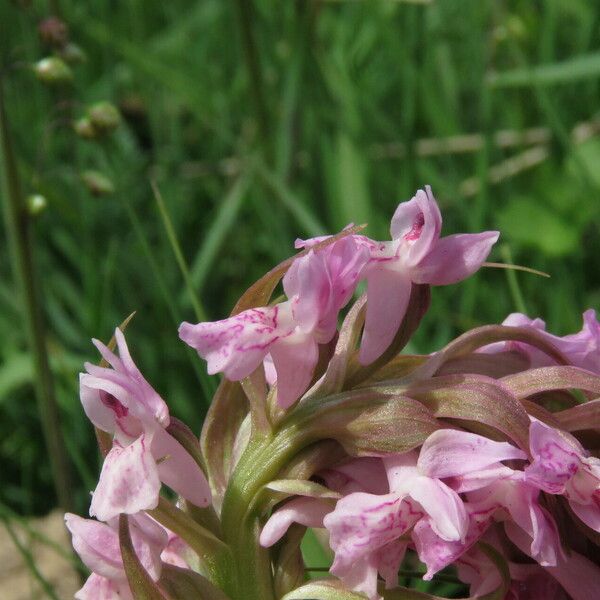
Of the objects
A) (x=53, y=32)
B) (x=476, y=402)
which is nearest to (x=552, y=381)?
(x=476, y=402)

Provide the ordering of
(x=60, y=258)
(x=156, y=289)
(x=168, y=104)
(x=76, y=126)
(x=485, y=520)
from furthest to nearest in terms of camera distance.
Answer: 1. (x=168, y=104)
2. (x=60, y=258)
3. (x=156, y=289)
4. (x=76, y=126)
5. (x=485, y=520)

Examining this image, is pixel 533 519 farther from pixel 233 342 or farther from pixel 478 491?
pixel 233 342

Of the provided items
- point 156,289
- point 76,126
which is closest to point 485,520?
point 76,126

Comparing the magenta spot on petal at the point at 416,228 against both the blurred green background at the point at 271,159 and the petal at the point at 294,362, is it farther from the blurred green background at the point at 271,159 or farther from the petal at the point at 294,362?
the blurred green background at the point at 271,159

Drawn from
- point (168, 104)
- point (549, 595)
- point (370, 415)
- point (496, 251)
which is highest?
point (370, 415)

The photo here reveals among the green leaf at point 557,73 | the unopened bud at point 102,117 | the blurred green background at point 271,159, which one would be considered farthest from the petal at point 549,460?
the green leaf at point 557,73

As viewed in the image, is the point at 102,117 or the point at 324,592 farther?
the point at 102,117

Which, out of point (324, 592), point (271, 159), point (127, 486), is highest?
point (127, 486)

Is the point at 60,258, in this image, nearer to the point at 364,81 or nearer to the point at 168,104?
the point at 168,104
